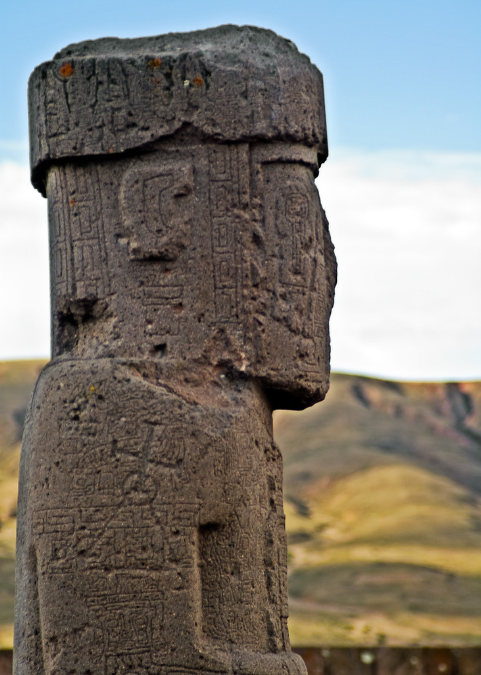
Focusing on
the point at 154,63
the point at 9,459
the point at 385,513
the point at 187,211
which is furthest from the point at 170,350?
the point at 9,459

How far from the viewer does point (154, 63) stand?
468 cm

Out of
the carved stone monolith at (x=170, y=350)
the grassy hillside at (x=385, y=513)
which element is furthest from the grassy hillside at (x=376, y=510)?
the carved stone monolith at (x=170, y=350)

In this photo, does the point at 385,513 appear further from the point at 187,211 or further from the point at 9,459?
the point at 187,211

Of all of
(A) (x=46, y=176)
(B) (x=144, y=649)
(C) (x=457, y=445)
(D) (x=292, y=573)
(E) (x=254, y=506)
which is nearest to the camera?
(B) (x=144, y=649)

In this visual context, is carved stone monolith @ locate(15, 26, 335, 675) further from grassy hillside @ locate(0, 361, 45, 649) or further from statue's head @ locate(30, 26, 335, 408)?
grassy hillside @ locate(0, 361, 45, 649)

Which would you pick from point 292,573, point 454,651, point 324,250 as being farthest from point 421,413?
point 324,250

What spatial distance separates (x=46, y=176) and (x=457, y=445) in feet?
50.5

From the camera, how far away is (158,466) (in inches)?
170

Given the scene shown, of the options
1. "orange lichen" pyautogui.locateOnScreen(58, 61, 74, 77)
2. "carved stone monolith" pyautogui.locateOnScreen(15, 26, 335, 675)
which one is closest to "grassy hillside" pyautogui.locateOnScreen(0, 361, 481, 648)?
"carved stone monolith" pyautogui.locateOnScreen(15, 26, 335, 675)

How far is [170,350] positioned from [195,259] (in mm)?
402

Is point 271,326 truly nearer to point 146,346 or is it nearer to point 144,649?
point 146,346

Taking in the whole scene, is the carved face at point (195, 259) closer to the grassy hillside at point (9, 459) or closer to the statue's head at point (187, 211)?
the statue's head at point (187, 211)

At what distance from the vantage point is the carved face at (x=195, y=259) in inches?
180

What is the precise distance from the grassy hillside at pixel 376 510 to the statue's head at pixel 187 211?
679 centimetres
